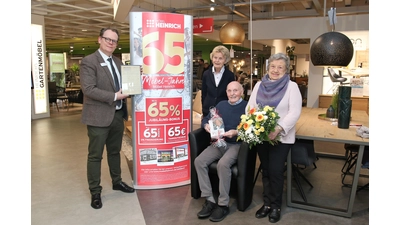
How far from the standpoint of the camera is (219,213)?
315 cm

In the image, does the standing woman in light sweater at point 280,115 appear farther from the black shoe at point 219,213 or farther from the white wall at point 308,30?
the white wall at point 308,30

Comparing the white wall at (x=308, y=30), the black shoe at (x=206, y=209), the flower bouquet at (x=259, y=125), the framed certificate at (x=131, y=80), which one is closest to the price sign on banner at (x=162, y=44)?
the framed certificate at (x=131, y=80)

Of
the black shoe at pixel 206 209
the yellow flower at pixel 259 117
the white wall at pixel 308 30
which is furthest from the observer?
the white wall at pixel 308 30

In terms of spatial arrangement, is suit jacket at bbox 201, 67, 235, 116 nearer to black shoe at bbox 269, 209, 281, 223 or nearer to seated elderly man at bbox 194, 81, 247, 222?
seated elderly man at bbox 194, 81, 247, 222

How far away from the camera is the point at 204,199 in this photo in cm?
363

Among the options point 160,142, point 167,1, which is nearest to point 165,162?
point 160,142

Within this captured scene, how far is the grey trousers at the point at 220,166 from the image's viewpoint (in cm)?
322

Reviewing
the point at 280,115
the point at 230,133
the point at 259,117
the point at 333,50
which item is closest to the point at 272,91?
the point at 280,115

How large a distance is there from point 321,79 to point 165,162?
6049 millimetres

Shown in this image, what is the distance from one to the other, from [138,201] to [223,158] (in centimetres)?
113

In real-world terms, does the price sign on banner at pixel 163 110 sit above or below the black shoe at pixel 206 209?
above

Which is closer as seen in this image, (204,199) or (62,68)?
(204,199)

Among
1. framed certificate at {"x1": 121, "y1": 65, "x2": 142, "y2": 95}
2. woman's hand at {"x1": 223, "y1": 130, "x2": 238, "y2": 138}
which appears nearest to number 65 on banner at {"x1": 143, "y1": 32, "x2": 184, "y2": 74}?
framed certificate at {"x1": 121, "y1": 65, "x2": 142, "y2": 95}
